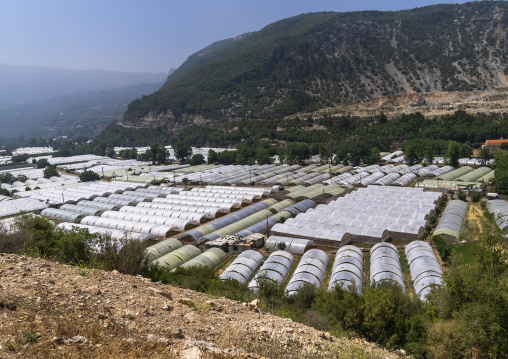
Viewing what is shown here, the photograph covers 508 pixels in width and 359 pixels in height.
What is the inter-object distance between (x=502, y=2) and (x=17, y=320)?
20799 centimetres

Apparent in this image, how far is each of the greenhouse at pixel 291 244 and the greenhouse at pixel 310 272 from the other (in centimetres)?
203

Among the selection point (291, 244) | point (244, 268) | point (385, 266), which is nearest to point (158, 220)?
point (291, 244)

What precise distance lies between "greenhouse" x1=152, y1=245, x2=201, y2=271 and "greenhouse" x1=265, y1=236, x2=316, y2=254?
17.4 ft

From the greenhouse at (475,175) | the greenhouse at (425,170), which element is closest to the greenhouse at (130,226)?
the greenhouse at (475,175)

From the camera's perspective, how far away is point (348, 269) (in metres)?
19.4

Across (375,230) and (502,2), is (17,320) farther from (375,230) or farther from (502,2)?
(502,2)

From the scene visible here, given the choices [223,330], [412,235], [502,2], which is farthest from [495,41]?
[223,330]

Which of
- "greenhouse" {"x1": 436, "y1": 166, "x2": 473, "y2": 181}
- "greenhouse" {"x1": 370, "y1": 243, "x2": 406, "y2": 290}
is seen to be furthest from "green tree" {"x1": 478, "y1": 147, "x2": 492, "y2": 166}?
"greenhouse" {"x1": 370, "y1": 243, "x2": 406, "y2": 290}

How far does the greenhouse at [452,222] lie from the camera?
1011 inches

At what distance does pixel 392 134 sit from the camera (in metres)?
81.2

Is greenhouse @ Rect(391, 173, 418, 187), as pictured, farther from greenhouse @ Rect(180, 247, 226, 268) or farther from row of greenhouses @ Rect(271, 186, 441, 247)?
greenhouse @ Rect(180, 247, 226, 268)

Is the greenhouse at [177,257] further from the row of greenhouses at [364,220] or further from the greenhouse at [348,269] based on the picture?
the greenhouse at [348,269]

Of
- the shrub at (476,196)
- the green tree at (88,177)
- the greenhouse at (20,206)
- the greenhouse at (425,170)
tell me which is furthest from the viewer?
the green tree at (88,177)

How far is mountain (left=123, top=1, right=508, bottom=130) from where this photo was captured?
125250mm
